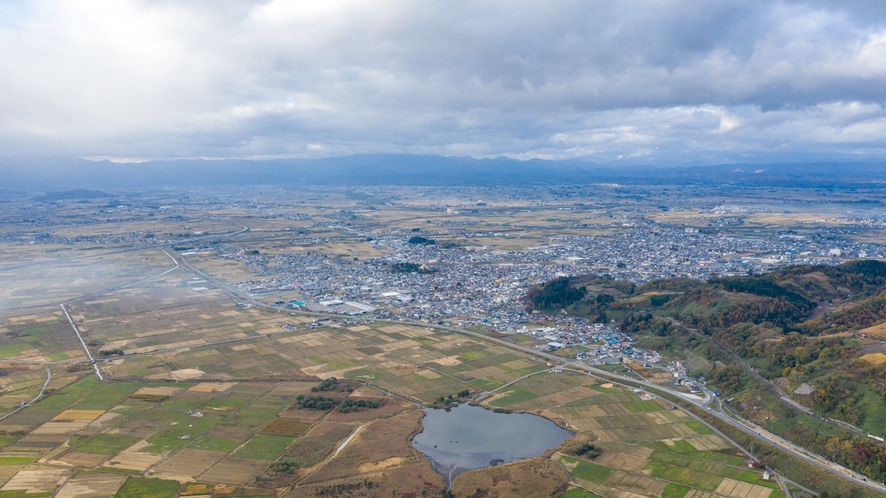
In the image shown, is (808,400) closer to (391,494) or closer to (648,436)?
(648,436)

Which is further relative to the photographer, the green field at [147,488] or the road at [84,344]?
the road at [84,344]

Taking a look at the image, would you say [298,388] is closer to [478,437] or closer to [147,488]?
[478,437]

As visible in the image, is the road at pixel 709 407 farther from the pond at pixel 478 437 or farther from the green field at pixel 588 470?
the green field at pixel 588 470

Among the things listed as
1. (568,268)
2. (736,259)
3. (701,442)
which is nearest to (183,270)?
(568,268)

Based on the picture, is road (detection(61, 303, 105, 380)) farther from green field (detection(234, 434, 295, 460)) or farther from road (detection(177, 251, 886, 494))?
road (detection(177, 251, 886, 494))

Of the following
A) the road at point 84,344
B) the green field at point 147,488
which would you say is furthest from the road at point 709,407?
the green field at point 147,488

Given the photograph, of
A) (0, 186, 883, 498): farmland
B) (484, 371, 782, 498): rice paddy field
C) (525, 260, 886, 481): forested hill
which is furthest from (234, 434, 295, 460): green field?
(525, 260, 886, 481): forested hill

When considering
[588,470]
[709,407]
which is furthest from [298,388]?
[709,407]
